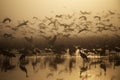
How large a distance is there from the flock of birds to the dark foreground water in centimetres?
19

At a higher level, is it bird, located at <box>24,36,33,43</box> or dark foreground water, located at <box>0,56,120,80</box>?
bird, located at <box>24,36,33,43</box>

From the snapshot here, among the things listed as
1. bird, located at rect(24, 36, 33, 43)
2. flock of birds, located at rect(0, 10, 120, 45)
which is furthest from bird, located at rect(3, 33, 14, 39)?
bird, located at rect(24, 36, 33, 43)

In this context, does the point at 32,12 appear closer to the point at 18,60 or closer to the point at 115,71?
the point at 18,60

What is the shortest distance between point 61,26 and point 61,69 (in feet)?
1.32

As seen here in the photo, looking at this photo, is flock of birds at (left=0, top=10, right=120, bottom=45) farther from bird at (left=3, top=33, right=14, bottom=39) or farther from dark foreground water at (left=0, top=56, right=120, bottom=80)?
dark foreground water at (left=0, top=56, right=120, bottom=80)

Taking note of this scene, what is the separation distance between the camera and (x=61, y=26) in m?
2.06

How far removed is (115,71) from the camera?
207 centimetres

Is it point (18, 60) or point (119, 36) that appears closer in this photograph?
point (18, 60)

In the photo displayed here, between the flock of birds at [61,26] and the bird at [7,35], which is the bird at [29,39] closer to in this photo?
the flock of birds at [61,26]

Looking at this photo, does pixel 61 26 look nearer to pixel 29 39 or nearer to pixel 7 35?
pixel 29 39

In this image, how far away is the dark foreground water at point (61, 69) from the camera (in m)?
1.98

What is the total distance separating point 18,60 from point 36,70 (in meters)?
0.19

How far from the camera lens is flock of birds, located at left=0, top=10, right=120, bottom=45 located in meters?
2.02

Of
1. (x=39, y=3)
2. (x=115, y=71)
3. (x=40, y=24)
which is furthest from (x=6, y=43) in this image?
(x=115, y=71)
